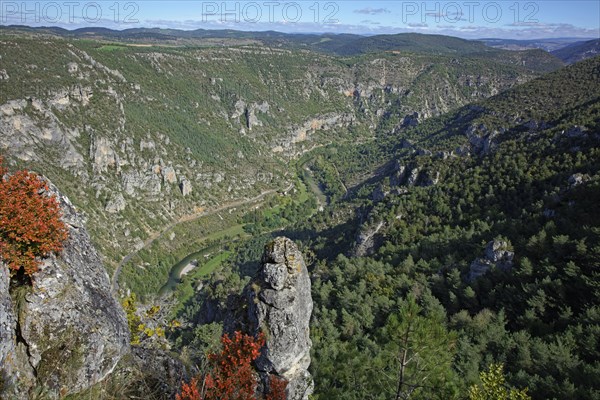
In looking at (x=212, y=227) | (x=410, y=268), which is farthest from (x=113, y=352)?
(x=212, y=227)

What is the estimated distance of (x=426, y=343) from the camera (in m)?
14.2

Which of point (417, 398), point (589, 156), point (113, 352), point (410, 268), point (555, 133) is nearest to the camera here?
point (113, 352)

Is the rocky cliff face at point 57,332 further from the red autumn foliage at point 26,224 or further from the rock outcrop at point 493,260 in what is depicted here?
the rock outcrop at point 493,260

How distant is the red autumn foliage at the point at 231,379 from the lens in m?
11.3

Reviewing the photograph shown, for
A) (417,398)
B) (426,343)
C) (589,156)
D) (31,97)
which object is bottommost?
(417,398)

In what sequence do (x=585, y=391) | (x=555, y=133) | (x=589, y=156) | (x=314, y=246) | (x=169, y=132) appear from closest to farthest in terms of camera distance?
(x=585, y=391) < (x=589, y=156) < (x=555, y=133) < (x=314, y=246) < (x=169, y=132)

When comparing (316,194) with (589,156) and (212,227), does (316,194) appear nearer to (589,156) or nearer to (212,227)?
(212,227)

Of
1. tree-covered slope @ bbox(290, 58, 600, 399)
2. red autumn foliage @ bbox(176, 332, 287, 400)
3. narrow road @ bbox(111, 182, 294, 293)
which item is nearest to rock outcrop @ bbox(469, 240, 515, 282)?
tree-covered slope @ bbox(290, 58, 600, 399)

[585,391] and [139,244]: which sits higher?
[585,391]

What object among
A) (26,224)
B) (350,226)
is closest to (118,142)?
(350,226)

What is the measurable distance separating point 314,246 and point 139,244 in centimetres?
5719

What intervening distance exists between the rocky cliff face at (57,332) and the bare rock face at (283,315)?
6957 mm

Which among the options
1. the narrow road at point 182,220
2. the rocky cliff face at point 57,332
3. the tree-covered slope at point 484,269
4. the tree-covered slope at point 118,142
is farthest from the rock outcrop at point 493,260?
the tree-covered slope at point 118,142

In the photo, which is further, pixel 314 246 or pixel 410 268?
pixel 314 246
